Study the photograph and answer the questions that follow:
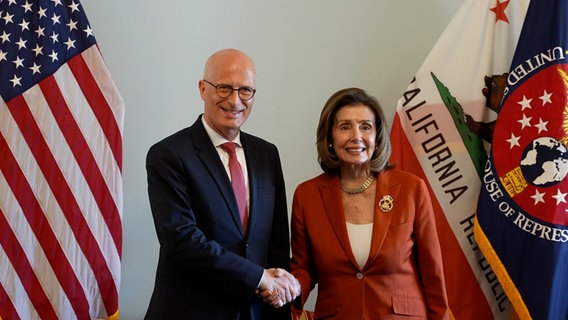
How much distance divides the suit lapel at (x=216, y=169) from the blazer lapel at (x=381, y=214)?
0.46 m

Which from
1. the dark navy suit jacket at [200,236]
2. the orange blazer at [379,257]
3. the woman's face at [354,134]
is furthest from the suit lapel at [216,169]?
the woman's face at [354,134]

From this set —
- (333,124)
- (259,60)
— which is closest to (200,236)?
(333,124)

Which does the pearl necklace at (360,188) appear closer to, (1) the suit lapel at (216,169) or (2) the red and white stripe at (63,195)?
(1) the suit lapel at (216,169)

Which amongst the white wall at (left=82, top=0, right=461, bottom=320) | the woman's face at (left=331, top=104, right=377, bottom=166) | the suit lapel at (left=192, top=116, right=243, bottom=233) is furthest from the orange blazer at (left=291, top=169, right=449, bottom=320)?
the white wall at (left=82, top=0, right=461, bottom=320)

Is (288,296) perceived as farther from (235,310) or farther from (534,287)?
(534,287)

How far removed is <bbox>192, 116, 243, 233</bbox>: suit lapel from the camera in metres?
1.80

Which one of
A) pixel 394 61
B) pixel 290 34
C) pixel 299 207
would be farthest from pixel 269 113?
pixel 299 207

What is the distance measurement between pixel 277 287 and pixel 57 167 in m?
1.23

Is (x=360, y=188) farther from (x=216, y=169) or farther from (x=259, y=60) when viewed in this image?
(x=259, y=60)

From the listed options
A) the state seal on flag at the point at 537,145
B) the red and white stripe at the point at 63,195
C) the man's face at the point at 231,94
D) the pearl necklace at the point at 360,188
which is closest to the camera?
the man's face at the point at 231,94

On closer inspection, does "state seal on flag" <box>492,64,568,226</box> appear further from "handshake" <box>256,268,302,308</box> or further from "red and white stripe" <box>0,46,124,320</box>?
"red and white stripe" <box>0,46,124,320</box>

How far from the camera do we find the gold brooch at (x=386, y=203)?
2.03 m

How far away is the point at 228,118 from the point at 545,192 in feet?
4.41

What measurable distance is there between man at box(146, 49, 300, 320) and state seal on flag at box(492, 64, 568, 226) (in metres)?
1.10
